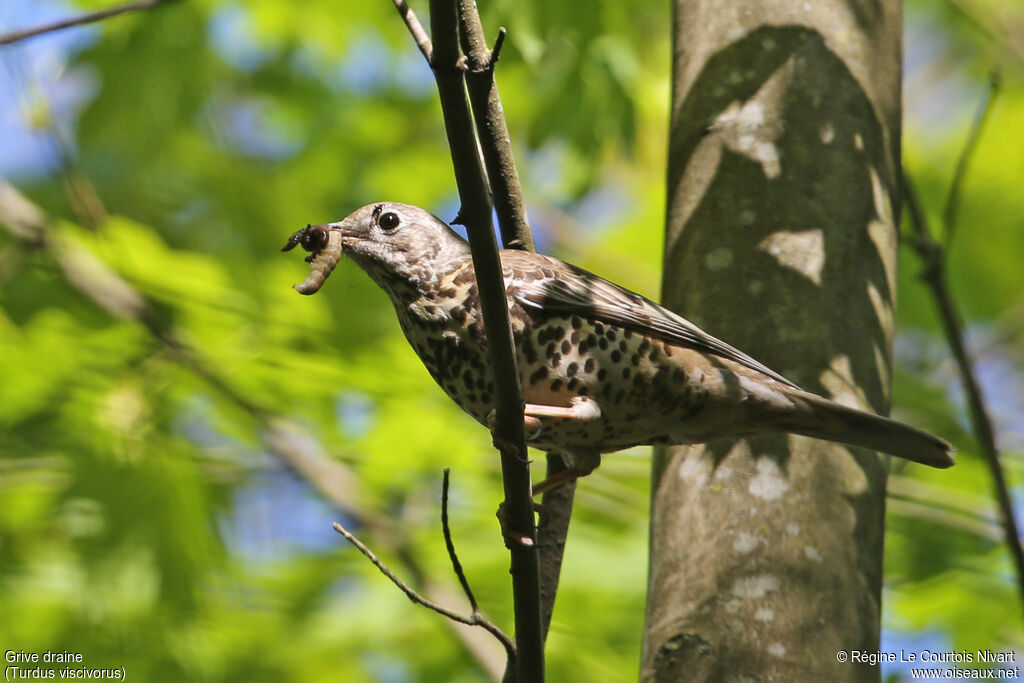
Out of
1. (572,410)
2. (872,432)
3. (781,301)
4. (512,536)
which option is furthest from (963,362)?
(512,536)

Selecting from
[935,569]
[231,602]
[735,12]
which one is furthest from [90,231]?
[935,569]

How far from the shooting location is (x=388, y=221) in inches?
133

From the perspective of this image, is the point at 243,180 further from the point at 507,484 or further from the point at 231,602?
the point at 507,484

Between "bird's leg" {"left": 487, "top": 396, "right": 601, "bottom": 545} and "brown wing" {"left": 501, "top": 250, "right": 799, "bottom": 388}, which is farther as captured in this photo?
"brown wing" {"left": 501, "top": 250, "right": 799, "bottom": 388}

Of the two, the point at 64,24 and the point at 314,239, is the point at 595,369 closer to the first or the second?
the point at 314,239

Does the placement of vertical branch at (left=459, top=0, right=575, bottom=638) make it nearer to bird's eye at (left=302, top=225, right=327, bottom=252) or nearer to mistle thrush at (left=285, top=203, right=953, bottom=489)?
mistle thrush at (left=285, top=203, right=953, bottom=489)

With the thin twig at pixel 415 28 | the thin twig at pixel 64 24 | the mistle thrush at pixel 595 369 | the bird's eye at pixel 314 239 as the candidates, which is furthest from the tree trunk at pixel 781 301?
the thin twig at pixel 64 24

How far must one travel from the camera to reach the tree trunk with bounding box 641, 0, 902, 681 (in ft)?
9.04

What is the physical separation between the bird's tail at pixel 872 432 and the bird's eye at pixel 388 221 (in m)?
1.33

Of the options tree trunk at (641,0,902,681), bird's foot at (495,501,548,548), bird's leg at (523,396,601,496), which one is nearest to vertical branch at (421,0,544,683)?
bird's foot at (495,501,548,548)

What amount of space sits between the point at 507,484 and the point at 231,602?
2982 millimetres

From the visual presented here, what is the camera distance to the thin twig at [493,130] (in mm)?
2207

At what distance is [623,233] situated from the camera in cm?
658

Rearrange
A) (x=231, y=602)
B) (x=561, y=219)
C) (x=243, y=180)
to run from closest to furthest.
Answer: (x=231, y=602), (x=243, y=180), (x=561, y=219)
